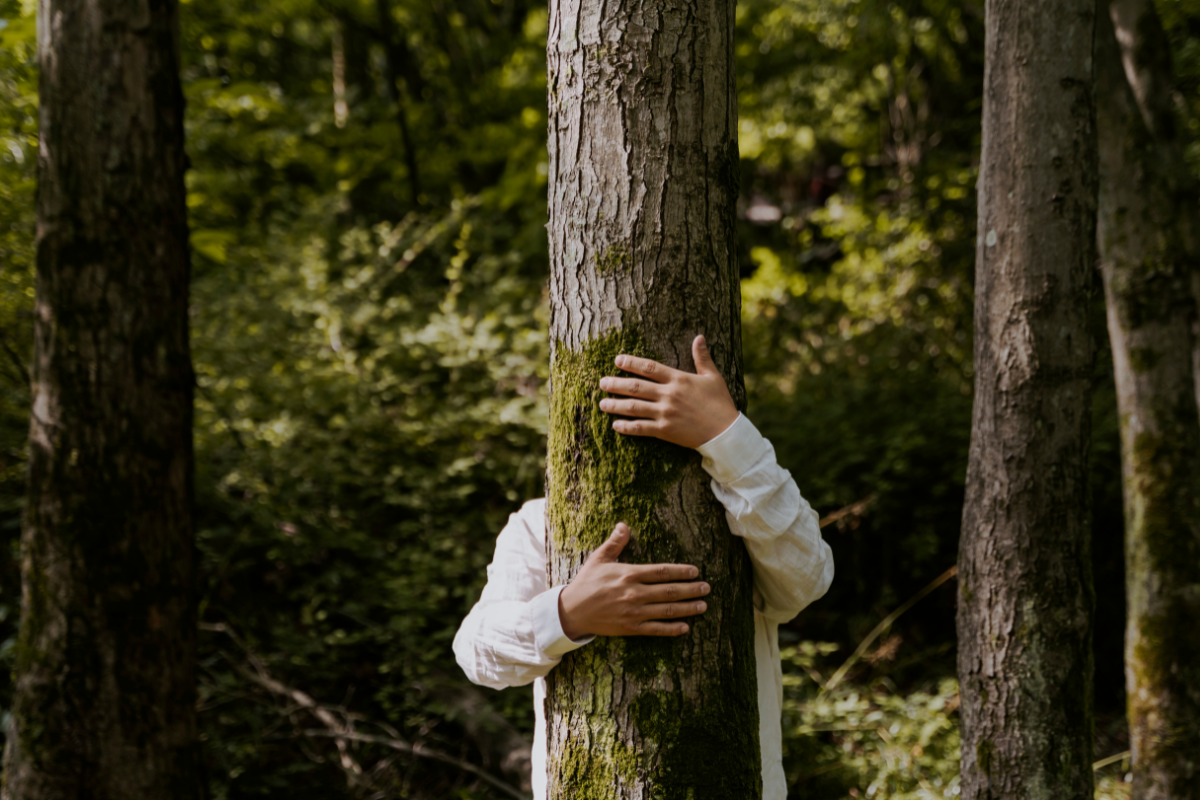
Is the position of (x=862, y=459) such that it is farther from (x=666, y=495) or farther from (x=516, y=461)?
(x=666, y=495)

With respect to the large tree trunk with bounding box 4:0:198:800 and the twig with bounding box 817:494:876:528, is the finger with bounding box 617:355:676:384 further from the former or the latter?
the twig with bounding box 817:494:876:528

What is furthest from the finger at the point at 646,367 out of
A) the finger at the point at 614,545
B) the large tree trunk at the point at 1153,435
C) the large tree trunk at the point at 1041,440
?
the large tree trunk at the point at 1153,435

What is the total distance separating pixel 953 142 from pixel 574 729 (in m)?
8.61

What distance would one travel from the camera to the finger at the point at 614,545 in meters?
1.45

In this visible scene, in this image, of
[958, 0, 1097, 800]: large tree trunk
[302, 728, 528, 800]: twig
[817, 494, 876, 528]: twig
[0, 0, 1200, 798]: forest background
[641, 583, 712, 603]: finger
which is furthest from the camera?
[817, 494, 876, 528]: twig

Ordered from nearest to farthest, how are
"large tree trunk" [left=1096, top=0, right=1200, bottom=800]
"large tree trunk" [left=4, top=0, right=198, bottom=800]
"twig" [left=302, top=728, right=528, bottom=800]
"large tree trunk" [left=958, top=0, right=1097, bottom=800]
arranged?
"large tree trunk" [left=958, top=0, right=1097, bottom=800]
"large tree trunk" [left=4, top=0, right=198, bottom=800]
"large tree trunk" [left=1096, top=0, right=1200, bottom=800]
"twig" [left=302, top=728, right=528, bottom=800]

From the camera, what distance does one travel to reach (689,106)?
59.6 inches

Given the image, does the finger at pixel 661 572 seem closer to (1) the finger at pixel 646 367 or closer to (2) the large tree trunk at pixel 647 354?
(2) the large tree trunk at pixel 647 354

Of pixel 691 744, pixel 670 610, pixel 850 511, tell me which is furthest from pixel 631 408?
pixel 850 511

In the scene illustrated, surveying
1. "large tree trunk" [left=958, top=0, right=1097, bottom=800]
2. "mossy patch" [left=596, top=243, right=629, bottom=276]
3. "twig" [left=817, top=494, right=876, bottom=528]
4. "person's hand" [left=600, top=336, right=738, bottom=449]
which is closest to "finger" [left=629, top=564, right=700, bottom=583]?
"person's hand" [left=600, top=336, right=738, bottom=449]

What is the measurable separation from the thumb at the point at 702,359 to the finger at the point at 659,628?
0.50m

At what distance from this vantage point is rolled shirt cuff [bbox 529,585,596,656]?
1.46m

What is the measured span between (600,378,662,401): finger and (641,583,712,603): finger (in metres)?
0.37

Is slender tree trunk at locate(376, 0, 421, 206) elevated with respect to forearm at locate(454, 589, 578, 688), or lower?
elevated
